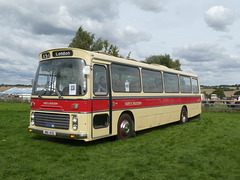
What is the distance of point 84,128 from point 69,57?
7.39 ft

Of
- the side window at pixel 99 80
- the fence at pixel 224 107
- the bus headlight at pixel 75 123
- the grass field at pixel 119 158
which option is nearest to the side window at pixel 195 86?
the grass field at pixel 119 158

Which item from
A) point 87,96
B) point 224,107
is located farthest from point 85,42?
point 87,96

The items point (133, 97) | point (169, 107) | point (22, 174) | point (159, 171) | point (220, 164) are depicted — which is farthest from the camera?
point (169, 107)

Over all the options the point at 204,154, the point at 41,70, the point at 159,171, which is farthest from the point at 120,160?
the point at 41,70

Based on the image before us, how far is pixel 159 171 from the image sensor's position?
5562 mm

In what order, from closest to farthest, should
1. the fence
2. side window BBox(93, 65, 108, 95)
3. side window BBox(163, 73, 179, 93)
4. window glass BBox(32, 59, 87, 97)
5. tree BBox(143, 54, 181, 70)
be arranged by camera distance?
window glass BBox(32, 59, 87, 97), side window BBox(93, 65, 108, 95), side window BBox(163, 73, 179, 93), the fence, tree BBox(143, 54, 181, 70)

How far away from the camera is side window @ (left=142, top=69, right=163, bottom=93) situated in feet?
34.9

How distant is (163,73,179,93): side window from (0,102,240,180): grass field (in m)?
3.79

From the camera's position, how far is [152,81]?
11.2 m

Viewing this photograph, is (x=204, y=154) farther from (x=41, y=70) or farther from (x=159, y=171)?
(x=41, y=70)

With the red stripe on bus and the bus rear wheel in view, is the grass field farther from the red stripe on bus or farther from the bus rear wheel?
the red stripe on bus

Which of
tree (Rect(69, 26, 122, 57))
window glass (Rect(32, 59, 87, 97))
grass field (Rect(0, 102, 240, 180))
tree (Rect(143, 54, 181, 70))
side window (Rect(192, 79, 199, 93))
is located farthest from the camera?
tree (Rect(143, 54, 181, 70))

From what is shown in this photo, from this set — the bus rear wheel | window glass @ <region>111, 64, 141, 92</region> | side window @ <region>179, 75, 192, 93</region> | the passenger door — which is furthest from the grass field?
side window @ <region>179, 75, 192, 93</region>

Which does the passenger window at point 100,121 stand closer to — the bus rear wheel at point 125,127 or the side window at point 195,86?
the bus rear wheel at point 125,127
